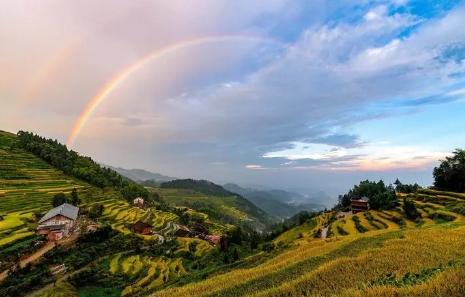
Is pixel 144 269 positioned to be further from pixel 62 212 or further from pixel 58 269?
pixel 62 212

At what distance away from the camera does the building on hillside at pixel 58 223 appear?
9135 cm

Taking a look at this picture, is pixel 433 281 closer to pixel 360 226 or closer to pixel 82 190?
pixel 360 226

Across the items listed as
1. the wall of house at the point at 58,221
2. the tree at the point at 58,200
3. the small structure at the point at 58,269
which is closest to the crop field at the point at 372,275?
the small structure at the point at 58,269

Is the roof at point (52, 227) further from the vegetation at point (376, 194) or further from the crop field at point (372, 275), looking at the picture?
the vegetation at point (376, 194)

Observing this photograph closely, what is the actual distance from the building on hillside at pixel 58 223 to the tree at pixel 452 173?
106537 mm

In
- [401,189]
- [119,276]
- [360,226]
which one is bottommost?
[119,276]

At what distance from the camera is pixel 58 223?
95812 millimetres

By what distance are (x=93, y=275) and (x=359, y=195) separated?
101 m

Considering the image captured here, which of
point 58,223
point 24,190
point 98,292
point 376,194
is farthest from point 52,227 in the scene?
point 376,194

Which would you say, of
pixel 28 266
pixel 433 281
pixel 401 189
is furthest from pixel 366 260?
pixel 401 189

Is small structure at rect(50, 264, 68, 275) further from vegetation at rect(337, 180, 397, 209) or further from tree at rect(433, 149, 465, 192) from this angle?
tree at rect(433, 149, 465, 192)

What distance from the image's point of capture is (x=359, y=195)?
448 ft

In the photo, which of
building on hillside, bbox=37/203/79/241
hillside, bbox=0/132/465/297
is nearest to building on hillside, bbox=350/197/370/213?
hillside, bbox=0/132/465/297

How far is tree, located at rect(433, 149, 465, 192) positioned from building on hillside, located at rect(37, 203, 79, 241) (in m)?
107
